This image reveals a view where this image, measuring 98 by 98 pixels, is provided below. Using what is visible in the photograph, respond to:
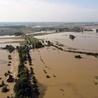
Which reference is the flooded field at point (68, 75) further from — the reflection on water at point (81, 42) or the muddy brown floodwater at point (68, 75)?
the reflection on water at point (81, 42)

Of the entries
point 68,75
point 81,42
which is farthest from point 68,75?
point 81,42

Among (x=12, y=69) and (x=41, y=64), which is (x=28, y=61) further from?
(x=12, y=69)

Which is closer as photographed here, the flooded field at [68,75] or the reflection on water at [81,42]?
the flooded field at [68,75]

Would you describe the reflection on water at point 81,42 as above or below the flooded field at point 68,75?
below

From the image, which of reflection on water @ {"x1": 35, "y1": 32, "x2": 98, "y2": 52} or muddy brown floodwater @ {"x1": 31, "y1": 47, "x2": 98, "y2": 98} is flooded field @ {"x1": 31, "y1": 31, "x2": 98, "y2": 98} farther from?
reflection on water @ {"x1": 35, "y1": 32, "x2": 98, "y2": 52}

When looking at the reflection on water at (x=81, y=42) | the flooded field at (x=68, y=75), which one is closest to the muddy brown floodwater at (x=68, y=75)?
the flooded field at (x=68, y=75)

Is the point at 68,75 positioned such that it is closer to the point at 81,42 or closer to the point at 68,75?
the point at 68,75

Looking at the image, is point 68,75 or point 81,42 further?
point 81,42

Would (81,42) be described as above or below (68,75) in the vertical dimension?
below

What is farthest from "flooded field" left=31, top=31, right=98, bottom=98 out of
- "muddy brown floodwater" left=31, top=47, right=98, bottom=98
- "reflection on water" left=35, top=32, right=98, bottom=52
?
"reflection on water" left=35, top=32, right=98, bottom=52
